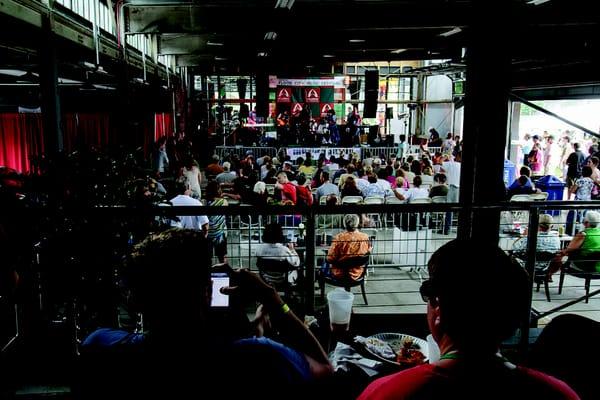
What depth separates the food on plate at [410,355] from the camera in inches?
95.6

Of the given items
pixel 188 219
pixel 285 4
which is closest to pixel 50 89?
pixel 188 219

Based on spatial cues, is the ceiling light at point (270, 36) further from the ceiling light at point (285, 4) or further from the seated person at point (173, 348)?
the seated person at point (173, 348)

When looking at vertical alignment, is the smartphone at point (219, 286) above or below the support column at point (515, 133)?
below

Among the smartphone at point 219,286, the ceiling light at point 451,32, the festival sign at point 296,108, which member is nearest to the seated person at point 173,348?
the smartphone at point 219,286

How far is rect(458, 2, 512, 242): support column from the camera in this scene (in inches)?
119

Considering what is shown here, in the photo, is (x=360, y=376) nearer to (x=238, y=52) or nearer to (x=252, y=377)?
(x=252, y=377)

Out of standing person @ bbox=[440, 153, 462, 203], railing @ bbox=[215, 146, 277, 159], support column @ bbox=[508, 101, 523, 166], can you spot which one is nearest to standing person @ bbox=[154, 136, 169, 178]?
railing @ bbox=[215, 146, 277, 159]

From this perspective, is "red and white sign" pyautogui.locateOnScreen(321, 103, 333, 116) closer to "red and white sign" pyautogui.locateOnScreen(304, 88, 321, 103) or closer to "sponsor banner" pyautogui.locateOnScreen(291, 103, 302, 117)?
"red and white sign" pyautogui.locateOnScreen(304, 88, 321, 103)

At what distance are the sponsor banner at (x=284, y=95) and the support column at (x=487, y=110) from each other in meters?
17.9

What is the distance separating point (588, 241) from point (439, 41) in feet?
23.4

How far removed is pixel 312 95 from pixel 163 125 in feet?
22.6

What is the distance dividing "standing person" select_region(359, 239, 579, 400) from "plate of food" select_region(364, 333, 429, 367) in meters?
1.10

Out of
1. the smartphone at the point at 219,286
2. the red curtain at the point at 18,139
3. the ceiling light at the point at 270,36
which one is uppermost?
the ceiling light at the point at 270,36

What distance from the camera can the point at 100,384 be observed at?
4.54ft
